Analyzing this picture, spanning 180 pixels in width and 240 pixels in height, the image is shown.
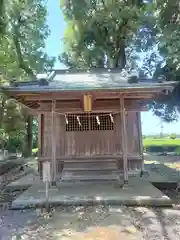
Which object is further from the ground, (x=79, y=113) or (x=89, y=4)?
(x=89, y=4)

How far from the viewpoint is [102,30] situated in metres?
20.9

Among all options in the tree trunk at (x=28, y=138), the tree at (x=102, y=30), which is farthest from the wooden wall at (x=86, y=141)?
the tree trunk at (x=28, y=138)

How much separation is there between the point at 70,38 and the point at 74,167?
14.2 m

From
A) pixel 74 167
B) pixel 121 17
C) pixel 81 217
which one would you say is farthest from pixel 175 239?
pixel 121 17

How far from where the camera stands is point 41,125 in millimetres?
10422

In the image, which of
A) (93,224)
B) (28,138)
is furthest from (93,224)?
(28,138)

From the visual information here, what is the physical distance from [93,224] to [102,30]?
57.7 feet

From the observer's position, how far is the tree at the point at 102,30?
63.8 feet

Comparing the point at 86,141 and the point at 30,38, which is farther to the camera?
the point at 30,38

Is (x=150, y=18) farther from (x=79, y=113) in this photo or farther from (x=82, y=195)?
(x=82, y=195)

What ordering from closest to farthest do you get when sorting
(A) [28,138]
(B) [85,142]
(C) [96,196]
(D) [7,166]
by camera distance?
(C) [96,196]
(B) [85,142]
(D) [7,166]
(A) [28,138]

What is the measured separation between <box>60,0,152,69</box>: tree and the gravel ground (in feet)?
44.9

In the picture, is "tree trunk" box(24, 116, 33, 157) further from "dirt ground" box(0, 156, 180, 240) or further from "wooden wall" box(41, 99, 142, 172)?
"dirt ground" box(0, 156, 180, 240)

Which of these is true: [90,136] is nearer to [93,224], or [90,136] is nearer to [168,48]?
[168,48]
